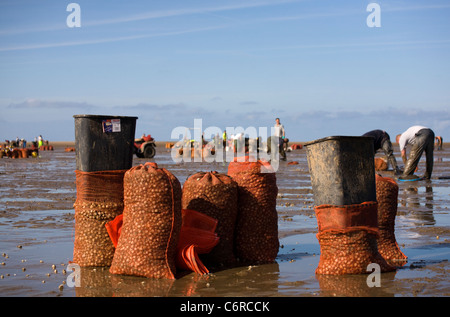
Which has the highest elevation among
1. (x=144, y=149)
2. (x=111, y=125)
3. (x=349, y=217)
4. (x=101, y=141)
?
(x=111, y=125)

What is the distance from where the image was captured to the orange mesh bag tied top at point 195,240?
18.2 feet

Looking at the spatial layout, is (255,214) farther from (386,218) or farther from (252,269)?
(386,218)

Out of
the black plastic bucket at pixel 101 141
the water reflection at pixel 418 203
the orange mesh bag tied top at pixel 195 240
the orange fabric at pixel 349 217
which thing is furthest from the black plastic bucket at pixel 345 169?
the water reflection at pixel 418 203

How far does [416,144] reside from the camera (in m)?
15.3

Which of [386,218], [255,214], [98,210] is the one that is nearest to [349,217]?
[386,218]

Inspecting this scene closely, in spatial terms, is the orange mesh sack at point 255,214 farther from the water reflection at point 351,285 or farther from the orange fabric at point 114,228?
the orange fabric at point 114,228

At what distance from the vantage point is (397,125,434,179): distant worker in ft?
50.2

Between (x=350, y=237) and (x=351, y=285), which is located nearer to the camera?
(x=351, y=285)

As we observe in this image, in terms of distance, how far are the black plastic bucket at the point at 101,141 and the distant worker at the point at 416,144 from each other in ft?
36.3

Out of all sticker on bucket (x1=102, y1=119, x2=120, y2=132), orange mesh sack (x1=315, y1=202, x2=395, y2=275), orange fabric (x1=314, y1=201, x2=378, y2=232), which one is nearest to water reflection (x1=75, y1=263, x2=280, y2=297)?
orange mesh sack (x1=315, y1=202, x2=395, y2=275)

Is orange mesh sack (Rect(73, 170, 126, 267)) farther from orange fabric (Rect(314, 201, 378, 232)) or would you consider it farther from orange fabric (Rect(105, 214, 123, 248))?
orange fabric (Rect(314, 201, 378, 232))

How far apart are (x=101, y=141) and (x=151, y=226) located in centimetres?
105

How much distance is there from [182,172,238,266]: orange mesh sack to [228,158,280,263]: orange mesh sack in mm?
114
